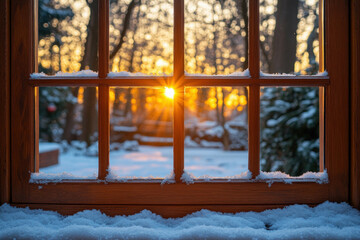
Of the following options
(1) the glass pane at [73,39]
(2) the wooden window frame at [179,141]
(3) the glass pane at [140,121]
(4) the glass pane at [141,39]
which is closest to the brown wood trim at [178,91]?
(2) the wooden window frame at [179,141]

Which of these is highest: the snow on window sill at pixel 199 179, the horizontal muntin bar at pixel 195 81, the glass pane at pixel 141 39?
the glass pane at pixel 141 39

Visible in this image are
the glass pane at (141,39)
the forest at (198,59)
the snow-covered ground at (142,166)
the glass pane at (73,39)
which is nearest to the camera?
the forest at (198,59)

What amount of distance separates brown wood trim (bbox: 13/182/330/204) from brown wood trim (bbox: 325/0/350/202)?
5 centimetres

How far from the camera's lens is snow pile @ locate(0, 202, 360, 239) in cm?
61

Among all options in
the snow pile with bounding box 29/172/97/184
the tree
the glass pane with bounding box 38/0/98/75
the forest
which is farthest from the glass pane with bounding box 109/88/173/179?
the snow pile with bounding box 29/172/97/184

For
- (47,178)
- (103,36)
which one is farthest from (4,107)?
(103,36)

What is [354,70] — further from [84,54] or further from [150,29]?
[150,29]

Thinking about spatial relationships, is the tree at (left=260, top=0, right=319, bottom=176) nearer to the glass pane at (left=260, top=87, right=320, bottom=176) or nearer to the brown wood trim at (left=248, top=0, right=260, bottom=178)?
the glass pane at (left=260, top=87, right=320, bottom=176)

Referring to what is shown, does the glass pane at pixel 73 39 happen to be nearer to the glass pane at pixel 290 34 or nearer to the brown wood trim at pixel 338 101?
the glass pane at pixel 290 34

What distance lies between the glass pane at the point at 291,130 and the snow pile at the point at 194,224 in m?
1.37

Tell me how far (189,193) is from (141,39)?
20.5 feet

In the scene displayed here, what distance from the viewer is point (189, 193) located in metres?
0.74

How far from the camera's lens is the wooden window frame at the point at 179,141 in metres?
0.74

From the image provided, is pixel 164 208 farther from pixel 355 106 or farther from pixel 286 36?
pixel 286 36
